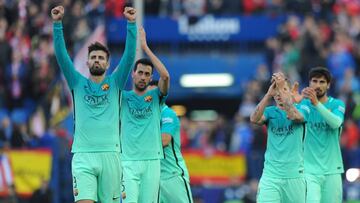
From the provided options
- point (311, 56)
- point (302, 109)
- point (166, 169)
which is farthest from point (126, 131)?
point (311, 56)

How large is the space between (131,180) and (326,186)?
9.41 feet

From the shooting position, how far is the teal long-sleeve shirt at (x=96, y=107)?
15.1 m

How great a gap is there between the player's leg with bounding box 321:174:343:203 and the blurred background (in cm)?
556

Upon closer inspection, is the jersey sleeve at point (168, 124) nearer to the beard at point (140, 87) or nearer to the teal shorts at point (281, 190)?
the beard at point (140, 87)

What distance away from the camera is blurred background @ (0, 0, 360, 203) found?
Result: 2553 cm

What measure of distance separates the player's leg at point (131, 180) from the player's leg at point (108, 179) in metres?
1.06

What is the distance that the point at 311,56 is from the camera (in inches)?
1141

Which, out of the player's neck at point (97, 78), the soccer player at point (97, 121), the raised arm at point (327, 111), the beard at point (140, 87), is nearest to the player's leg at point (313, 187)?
the raised arm at point (327, 111)

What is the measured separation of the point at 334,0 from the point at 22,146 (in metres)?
9.08

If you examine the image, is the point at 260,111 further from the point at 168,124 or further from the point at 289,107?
the point at 168,124

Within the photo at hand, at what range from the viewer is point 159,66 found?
1609 centimetres

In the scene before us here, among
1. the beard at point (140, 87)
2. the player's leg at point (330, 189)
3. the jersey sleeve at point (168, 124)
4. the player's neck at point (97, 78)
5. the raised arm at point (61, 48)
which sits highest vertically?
the raised arm at point (61, 48)

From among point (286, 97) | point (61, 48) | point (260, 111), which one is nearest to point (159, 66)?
point (260, 111)

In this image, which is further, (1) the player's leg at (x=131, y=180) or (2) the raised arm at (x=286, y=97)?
(2) the raised arm at (x=286, y=97)
